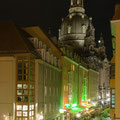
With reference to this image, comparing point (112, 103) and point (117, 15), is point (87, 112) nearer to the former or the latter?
point (112, 103)

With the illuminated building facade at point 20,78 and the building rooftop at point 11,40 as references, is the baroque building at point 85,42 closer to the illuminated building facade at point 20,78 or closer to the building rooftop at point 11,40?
the building rooftop at point 11,40

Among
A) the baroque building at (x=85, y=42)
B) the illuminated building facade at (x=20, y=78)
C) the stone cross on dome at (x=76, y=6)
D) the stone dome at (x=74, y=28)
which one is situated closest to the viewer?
the illuminated building facade at (x=20, y=78)

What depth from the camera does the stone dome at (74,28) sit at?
126 m

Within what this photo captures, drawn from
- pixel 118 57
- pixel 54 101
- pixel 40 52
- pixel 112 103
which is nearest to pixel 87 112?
pixel 54 101

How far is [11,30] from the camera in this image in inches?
1800

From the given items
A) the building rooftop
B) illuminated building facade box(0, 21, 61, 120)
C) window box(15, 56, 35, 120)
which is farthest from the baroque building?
window box(15, 56, 35, 120)

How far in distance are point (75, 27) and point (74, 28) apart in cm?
61

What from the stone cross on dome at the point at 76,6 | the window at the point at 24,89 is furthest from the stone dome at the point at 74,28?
the window at the point at 24,89

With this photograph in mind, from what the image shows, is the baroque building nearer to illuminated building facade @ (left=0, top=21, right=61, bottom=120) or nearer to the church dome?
Result: the church dome

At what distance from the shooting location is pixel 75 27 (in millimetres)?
128875

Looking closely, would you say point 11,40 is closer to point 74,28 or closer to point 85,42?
point 85,42

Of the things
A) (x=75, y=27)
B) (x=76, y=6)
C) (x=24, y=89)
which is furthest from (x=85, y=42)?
(x=24, y=89)

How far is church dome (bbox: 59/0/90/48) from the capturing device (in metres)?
126

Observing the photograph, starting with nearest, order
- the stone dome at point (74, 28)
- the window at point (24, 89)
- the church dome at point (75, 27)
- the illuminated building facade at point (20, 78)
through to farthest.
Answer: the window at point (24, 89) < the illuminated building facade at point (20, 78) < the stone dome at point (74, 28) < the church dome at point (75, 27)
